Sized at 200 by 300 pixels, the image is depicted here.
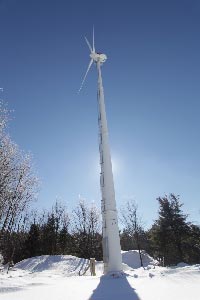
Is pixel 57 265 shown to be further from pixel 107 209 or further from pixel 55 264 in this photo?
pixel 107 209

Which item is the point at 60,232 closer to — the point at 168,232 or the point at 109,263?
the point at 168,232

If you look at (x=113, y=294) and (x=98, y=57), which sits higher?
(x=98, y=57)

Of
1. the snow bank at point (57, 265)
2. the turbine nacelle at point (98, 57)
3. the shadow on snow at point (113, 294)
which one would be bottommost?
the shadow on snow at point (113, 294)

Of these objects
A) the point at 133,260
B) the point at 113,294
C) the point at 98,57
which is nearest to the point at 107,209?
the point at 113,294

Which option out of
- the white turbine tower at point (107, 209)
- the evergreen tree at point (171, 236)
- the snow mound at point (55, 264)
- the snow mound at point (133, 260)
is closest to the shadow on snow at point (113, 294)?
the white turbine tower at point (107, 209)

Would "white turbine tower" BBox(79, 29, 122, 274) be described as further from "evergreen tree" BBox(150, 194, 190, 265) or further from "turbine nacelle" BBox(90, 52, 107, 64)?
"evergreen tree" BBox(150, 194, 190, 265)

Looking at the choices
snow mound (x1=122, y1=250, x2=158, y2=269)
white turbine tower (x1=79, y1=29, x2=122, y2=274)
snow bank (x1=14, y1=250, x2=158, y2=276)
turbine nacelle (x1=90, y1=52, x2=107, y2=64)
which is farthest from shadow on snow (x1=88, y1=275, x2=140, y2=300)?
snow mound (x1=122, y1=250, x2=158, y2=269)

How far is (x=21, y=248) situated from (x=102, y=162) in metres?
43.8

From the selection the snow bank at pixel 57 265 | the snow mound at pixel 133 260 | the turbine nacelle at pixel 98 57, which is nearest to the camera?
the turbine nacelle at pixel 98 57

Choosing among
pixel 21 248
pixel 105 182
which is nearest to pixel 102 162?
pixel 105 182

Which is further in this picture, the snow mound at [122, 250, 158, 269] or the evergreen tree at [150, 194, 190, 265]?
the snow mound at [122, 250, 158, 269]

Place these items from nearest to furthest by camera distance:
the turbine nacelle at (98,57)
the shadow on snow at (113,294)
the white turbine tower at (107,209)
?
the shadow on snow at (113,294) → the white turbine tower at (107,209) → the turbine nacelle at (98,57)

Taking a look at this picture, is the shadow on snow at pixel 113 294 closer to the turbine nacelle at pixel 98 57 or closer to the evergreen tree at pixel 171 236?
the turbine nacelle at pixel 98 57

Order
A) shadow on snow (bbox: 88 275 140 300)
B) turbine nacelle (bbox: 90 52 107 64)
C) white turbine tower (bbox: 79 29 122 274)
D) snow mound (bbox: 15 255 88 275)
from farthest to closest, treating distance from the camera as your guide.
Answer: snow mound (bbox: 15 255 88 275)
turbine nacelle (bbox: 90 52 107 64)
white turbine tower (bbox: 79 29 122 274)
shadow on snow (bbox: 88 275 140 300)
